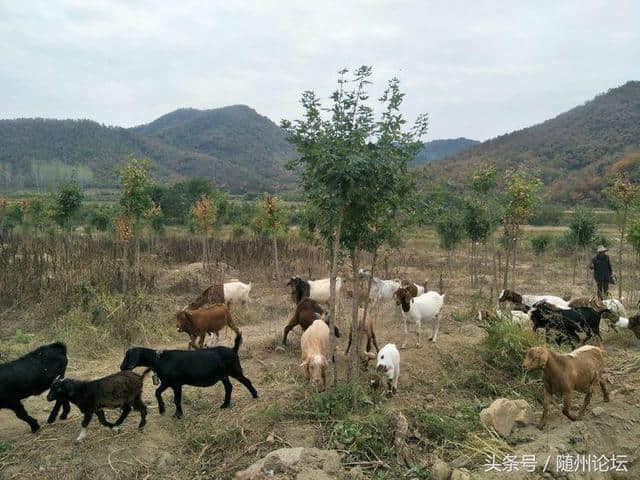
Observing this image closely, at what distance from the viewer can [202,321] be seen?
27.6 feet

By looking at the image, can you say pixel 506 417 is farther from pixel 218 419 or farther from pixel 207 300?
pixel 207 300

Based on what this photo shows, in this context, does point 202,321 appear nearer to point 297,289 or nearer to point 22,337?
point 297,289

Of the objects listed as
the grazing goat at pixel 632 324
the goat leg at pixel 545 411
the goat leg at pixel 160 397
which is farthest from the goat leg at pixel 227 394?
the grazing goat at pixel 632 324

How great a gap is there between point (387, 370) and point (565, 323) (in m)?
3.86

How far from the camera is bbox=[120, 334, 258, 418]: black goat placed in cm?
585

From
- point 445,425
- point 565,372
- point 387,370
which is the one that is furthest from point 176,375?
point 565,372

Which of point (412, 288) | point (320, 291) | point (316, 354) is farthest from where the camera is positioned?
point (320, 291)

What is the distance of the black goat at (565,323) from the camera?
27.0 ft

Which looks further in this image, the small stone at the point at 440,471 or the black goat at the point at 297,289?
the black goat at the point at 297,289

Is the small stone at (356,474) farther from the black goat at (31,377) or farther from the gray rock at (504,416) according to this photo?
the black goat at (31,377)

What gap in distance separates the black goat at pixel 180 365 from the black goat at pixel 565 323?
18.5ft

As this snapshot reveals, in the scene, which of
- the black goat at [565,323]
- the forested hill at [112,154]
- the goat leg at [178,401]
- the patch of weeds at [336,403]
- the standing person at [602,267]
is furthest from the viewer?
the forested hill at [112,154]

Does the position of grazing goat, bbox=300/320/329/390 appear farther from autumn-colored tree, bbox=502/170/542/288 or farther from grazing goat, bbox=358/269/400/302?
autumn-colored tree, bbox=502/170/542/288

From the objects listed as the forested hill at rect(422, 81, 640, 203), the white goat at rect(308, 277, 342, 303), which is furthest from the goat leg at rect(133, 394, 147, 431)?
the forested hill at rect(422, 81, 640, 203)
